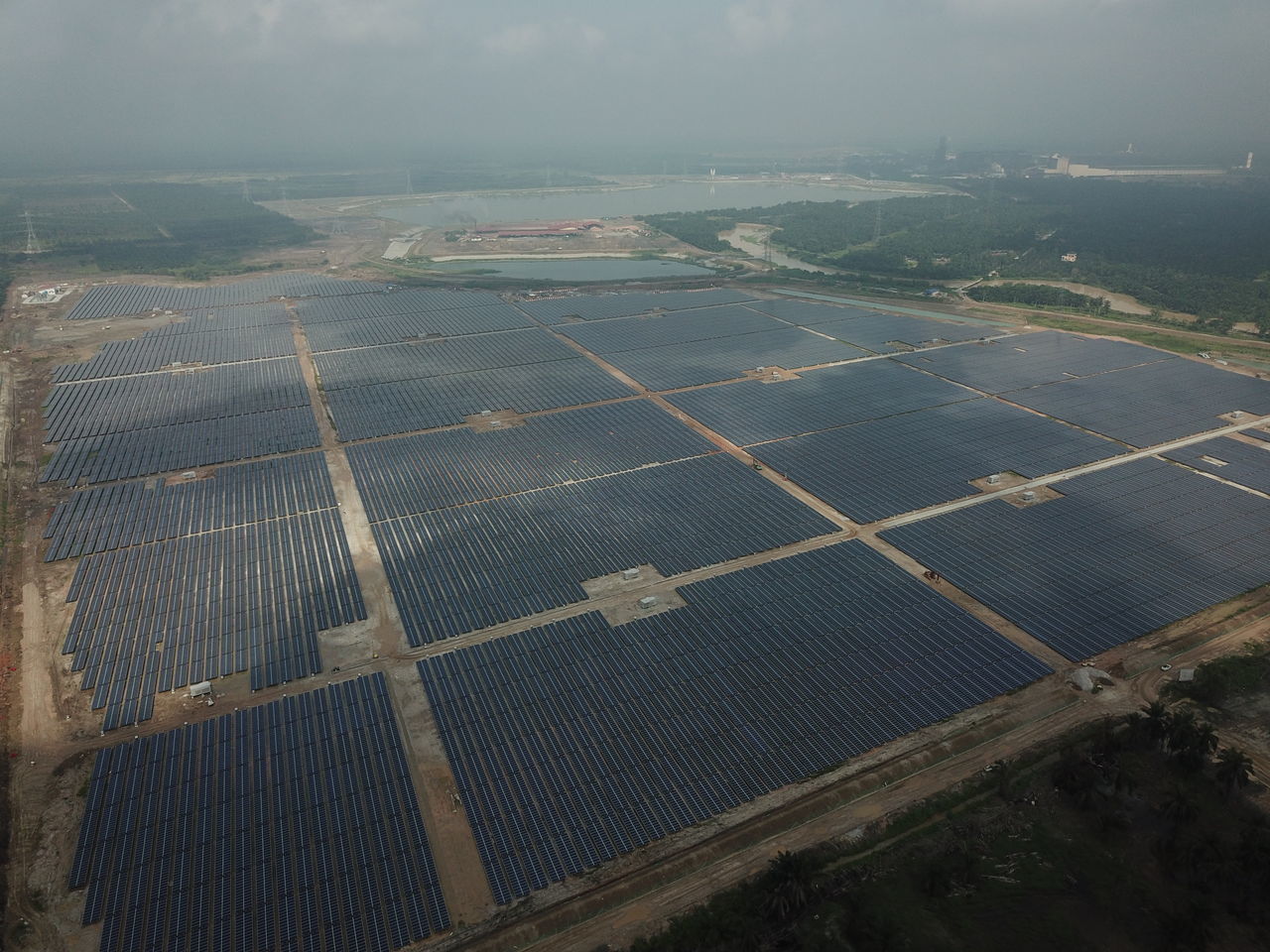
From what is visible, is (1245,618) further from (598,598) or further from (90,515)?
(90,515)

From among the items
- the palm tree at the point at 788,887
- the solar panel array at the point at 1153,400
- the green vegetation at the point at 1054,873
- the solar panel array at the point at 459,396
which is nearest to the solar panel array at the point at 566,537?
the solar panel array at the point at 459,396

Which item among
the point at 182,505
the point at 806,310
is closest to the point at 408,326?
the point at 182,505

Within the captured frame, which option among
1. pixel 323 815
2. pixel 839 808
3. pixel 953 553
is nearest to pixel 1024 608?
pixel 953 553

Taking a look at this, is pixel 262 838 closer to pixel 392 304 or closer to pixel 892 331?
pixel 892 331

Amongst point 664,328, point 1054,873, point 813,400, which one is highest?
point 664,328

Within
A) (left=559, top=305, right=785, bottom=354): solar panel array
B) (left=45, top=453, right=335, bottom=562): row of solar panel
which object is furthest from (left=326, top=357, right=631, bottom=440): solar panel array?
(left=559, top=305, right=785, bottom=354): solar panel array

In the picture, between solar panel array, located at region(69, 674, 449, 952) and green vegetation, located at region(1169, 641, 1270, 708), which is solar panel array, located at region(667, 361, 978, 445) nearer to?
green vegetation, located at region(1169, 641, 1270, 708)

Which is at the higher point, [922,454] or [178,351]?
[178,351]
